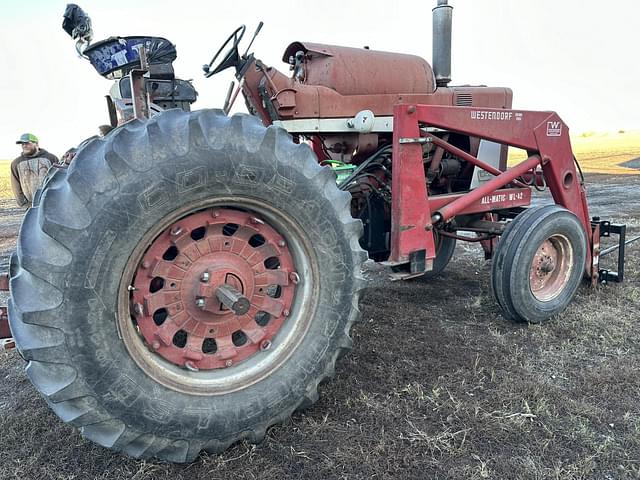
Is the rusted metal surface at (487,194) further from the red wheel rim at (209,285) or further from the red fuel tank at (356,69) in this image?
the red wheel rim at (209,285)

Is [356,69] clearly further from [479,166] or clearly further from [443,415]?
[443,415]

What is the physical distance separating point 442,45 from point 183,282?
336 centimetres

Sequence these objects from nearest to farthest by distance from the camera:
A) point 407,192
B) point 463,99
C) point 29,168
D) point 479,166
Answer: point 407,192 → point 479,166 → point 463,99 → point 29,168

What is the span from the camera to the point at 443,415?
2666 millimetres

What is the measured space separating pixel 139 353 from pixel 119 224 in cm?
57

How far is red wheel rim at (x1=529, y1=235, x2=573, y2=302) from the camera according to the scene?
3.95 m

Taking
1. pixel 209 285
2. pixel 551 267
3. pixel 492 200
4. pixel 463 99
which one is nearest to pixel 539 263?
pixel 551 267

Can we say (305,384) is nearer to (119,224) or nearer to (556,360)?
Answer: (119,224)

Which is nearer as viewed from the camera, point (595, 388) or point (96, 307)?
point (96, 307)

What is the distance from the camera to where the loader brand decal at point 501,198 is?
162 inches

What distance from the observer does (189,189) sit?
2.14 metres

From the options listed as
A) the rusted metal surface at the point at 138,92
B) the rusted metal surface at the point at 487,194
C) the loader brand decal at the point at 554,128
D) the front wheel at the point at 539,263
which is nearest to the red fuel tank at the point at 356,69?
the rusted metal surface at the point at 487,194

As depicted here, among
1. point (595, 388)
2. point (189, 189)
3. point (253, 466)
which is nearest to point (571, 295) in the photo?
point (595, 388)

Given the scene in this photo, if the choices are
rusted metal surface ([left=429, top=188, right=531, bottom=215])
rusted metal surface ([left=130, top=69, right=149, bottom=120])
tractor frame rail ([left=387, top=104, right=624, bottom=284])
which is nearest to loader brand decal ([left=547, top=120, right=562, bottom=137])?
tractor frame rail ([left=387, top=104, right=624, bottom=284])
